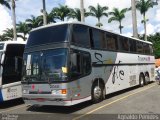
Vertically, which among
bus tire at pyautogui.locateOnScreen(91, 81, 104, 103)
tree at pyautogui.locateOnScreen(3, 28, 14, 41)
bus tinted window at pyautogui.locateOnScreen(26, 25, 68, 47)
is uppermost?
tree at pyautogui.locateOnScreen(3, 28, 14, 41)

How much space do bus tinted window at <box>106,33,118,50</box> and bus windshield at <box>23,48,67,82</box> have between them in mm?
4376

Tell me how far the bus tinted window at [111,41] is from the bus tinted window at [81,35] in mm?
2354

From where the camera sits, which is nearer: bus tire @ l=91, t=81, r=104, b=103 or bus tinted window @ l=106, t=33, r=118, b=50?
bus tire @ l=91, t=81, r=104, b=103

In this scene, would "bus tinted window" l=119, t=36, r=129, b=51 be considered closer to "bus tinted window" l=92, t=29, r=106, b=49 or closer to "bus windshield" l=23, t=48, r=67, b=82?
"bus tinted window" l=92, t=29, r=106, b=49

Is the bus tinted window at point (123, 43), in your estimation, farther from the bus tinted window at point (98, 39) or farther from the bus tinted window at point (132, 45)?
the bus tinted window at point (98, 39)

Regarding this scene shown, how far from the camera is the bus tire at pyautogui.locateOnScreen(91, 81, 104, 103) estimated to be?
13.8 m

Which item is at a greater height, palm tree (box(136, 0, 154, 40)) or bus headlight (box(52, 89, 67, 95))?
palm tree (box(136, 0, 154, 40))

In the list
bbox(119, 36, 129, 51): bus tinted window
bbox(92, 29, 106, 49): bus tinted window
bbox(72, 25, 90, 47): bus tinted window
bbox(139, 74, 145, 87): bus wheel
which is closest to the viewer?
bbox(72, 25, 90, 47): bus tinted window

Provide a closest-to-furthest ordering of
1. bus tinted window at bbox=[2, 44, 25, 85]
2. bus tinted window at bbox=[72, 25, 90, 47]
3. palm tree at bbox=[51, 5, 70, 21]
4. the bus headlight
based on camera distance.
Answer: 1. the bus headlight
2. bus tinted window at bbox=[72, 25, 90, 47]
3. bus tinted window at bbox=[2, 44, 25, 85]
4. palm tree at bbox=[51, 5, 70, 21]

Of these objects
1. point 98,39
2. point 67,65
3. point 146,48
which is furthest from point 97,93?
point 146,48

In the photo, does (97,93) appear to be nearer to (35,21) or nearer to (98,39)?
(98,39)

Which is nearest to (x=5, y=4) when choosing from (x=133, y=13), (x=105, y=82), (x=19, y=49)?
(x=133, y=13)

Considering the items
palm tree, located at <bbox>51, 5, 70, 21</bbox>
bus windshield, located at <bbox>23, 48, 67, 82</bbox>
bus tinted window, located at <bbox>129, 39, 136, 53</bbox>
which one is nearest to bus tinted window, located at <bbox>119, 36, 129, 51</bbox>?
bus tinted window, located at <bbox>129, 39, 136, 53</bbox>

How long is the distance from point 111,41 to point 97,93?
11.2 ft
